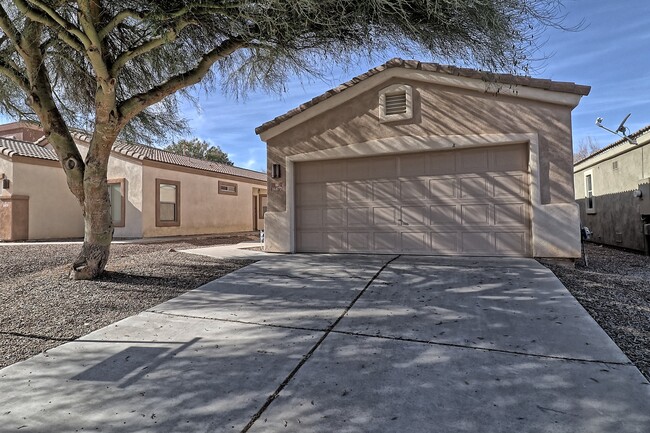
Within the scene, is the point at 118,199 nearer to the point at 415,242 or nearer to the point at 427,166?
the point at 415,242

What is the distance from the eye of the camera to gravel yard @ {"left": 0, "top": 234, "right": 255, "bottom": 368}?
4004 mm

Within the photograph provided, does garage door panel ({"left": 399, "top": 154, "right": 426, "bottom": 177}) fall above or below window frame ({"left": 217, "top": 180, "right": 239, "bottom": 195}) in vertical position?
below

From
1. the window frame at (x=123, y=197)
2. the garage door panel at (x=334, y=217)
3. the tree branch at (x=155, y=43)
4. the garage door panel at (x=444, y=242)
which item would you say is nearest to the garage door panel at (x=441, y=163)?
the garage door panel at (x=444, y=242)

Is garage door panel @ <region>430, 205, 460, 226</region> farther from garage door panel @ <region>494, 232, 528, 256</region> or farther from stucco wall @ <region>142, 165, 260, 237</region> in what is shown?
stucco wall @ <region>142, 165, 260, 237</region>

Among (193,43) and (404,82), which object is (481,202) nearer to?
(404,82)

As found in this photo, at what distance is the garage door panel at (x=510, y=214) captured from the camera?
24.2 ft

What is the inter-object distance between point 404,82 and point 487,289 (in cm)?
483

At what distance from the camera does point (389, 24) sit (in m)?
5.07

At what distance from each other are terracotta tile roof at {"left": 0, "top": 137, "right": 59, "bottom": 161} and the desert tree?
7.49 m

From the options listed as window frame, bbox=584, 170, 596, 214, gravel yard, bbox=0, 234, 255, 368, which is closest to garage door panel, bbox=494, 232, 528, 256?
gravel yard, bbox=0, 234, 255, 368

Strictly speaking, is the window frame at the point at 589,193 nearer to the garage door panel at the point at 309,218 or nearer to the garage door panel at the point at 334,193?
the garage door panel at the point at 334,193

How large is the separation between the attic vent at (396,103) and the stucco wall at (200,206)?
10227 mm

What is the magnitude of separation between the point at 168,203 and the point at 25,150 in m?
5.76

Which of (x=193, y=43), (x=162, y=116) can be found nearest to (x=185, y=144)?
(x=162, y=116)
